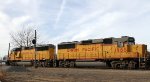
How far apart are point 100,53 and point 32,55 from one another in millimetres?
17093

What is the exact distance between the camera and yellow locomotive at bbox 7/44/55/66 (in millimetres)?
49688

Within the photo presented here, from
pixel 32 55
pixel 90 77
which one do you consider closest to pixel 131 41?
pixel 90 77

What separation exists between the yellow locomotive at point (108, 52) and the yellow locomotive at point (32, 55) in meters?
4.05

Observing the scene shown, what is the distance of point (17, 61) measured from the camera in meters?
58.1

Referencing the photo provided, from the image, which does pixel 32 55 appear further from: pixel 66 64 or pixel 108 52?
pixel 108 52

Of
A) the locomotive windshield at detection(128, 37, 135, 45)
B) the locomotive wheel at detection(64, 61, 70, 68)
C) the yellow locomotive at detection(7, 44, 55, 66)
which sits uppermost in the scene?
the locomotive windshield at detection(128, 37, 135, 45)

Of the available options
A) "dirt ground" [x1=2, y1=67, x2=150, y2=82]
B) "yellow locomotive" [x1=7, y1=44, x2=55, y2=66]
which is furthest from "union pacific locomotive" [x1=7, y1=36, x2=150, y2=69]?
"dirt ground" [x1=2, y1=67, x2=150, y2=82]

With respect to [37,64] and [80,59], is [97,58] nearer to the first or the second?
[80,59]

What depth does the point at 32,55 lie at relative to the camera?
175 ft

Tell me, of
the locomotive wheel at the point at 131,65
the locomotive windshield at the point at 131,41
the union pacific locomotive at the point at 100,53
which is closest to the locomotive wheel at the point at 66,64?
the union pacific locomotive at the point at 100,53

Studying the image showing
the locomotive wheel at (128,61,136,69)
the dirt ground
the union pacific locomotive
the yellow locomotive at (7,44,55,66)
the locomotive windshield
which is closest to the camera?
the dirt ground

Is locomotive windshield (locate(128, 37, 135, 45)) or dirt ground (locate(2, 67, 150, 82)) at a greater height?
locomotive windshield (locate(128, 37, 135, 45))

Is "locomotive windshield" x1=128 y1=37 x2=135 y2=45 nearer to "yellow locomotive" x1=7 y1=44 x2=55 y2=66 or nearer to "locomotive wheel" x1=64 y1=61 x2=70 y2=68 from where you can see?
"locomotive wheel" x1=64 y1=61 x2=70 y2=68

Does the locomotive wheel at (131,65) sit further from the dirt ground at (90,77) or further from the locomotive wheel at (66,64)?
the locomotive wheel at (66,64)
